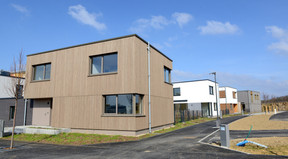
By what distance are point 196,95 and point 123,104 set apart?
27.3 meters

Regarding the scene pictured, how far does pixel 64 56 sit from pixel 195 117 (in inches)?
889

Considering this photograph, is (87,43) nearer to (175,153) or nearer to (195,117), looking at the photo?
(175,153)

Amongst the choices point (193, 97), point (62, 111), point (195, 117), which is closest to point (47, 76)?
point (62, 111)

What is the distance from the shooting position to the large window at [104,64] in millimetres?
15594

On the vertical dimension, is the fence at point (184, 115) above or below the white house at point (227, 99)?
below

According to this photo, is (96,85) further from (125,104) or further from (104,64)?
(125,104)

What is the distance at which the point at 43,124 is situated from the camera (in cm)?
1862

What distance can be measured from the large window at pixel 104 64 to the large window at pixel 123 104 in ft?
7.59

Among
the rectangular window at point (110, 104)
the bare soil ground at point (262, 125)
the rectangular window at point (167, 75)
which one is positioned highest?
the rectangular window at point (167, 75)

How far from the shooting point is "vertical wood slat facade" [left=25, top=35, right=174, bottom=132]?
14656mm

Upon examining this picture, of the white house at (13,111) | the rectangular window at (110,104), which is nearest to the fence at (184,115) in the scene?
the rectangular window at (110,104)

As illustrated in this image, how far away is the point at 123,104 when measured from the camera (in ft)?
A: 47.8

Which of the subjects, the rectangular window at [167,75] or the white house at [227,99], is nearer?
the rectangular window at [167,75]

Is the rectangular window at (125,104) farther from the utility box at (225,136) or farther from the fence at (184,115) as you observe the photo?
the fence at (184,115)
